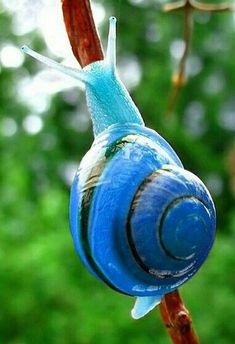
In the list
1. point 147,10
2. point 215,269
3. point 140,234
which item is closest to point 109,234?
point 140,234

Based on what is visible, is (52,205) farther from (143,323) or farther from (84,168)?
(84,168)

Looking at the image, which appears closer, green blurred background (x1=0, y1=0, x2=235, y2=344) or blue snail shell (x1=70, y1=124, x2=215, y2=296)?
blue snail shell (x1=70, y1=124, x2=215, y2=296)

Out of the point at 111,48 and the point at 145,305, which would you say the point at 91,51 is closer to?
the point at 111,48

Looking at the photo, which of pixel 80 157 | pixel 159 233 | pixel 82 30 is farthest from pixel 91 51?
pixel 80 157

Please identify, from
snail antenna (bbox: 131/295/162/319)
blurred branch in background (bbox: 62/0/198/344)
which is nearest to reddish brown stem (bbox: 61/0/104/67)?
blurred branch in background (bbox: 62/0/198/344)

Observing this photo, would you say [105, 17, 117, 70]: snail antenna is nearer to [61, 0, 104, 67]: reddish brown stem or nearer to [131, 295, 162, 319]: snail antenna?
[61, 0, 104, 67]: reddish brown stem

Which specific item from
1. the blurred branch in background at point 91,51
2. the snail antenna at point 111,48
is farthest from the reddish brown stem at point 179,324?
the snail antenna at point 111,48
